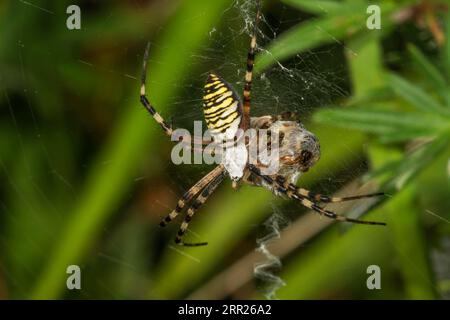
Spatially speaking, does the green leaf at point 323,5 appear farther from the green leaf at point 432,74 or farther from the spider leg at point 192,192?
the spider leg at point 192,192

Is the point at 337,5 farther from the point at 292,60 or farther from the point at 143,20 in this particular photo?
the point at 143,20

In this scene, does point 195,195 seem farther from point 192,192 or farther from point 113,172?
point 113,172

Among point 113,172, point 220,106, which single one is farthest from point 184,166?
point 220,106

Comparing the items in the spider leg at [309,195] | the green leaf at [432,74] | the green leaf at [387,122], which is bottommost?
the green leaf at [387,122]

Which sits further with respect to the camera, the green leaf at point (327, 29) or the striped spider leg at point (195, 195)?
the striped spider leg at point (195, 195)

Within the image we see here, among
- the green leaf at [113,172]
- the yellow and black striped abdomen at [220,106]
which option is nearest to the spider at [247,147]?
the yellow and black striped abdomen at [220,106]

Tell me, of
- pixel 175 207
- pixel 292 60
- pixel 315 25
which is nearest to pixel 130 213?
pixel 175 207

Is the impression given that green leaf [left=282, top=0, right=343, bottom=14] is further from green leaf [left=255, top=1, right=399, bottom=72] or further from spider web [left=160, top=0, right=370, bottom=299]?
spider web [left=160, top=0, right=370, bottom=299]

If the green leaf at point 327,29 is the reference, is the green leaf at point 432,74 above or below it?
below
